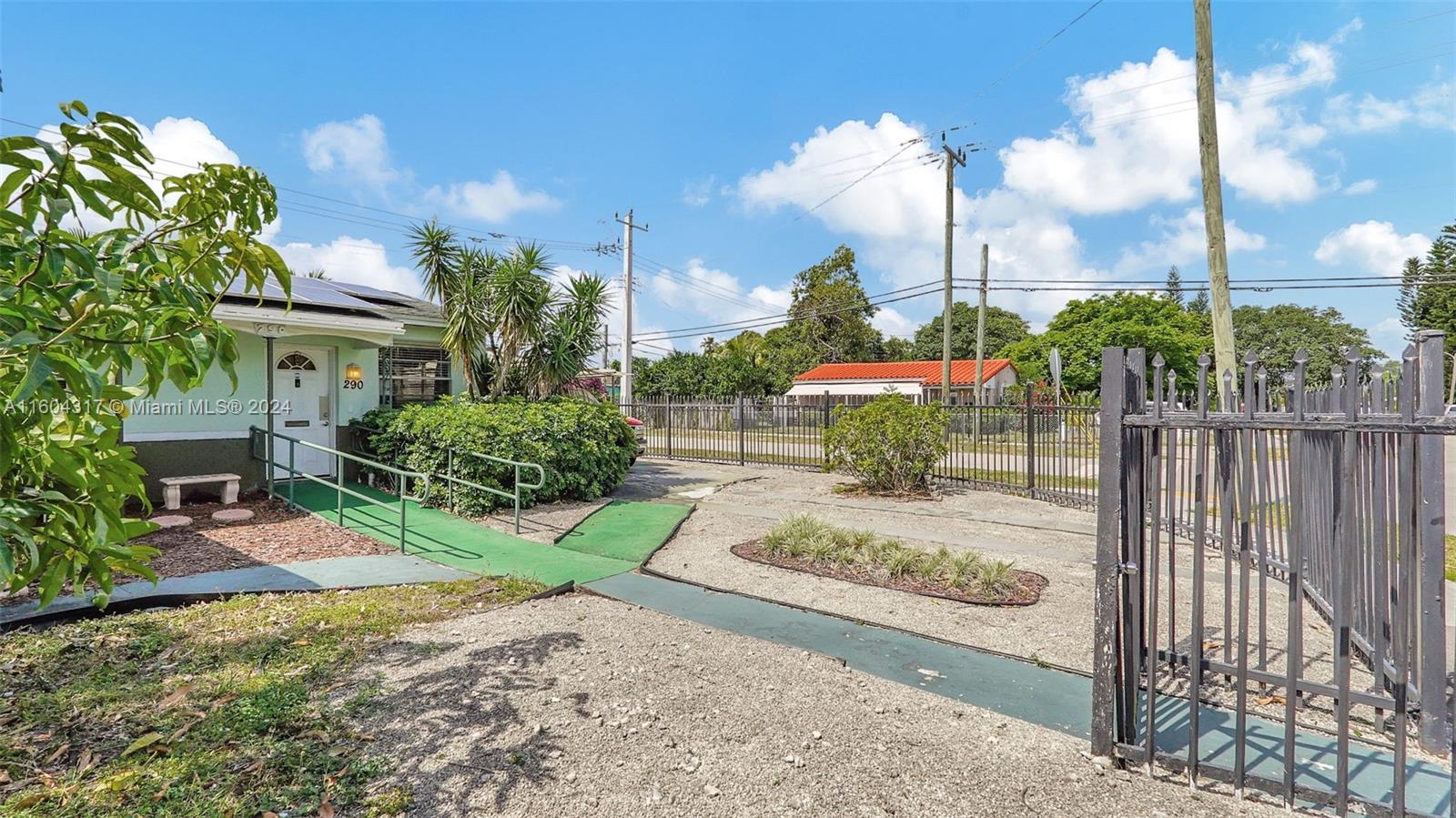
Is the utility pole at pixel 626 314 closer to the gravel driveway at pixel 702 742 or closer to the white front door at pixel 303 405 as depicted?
the white front door at pixel 303 405

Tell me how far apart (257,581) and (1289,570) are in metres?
7.05

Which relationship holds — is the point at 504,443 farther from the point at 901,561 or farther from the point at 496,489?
the point at 901,561

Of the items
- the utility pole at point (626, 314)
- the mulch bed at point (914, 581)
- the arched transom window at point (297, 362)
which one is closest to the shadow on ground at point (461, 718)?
the mulch bed at point (914, 581)

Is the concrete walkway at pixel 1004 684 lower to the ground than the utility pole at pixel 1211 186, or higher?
lower

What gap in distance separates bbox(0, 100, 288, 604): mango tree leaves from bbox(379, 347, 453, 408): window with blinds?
968 cm

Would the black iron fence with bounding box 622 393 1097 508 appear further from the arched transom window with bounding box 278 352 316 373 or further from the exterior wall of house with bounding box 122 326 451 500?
the arched transom window with bounding box 278 352 316 373

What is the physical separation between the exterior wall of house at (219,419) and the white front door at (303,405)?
0.08 m

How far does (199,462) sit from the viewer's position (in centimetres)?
885

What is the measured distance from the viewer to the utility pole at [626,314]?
2156 cm

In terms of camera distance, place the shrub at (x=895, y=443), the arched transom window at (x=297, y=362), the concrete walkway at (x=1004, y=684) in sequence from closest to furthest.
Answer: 1. the concrete walkway at (x=1004, y=684)
2. the arched transom window at (x=297, y=362)
3. the shrub at (x=895, y=443)

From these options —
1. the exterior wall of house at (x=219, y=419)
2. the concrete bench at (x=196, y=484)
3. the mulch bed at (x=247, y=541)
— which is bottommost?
the mulch bed at (x=247, y=541)

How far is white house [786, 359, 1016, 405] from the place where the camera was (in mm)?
37188

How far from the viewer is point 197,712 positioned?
339 cm

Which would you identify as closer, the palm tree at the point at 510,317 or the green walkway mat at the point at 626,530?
the green walkway mat at the point at 626,530
